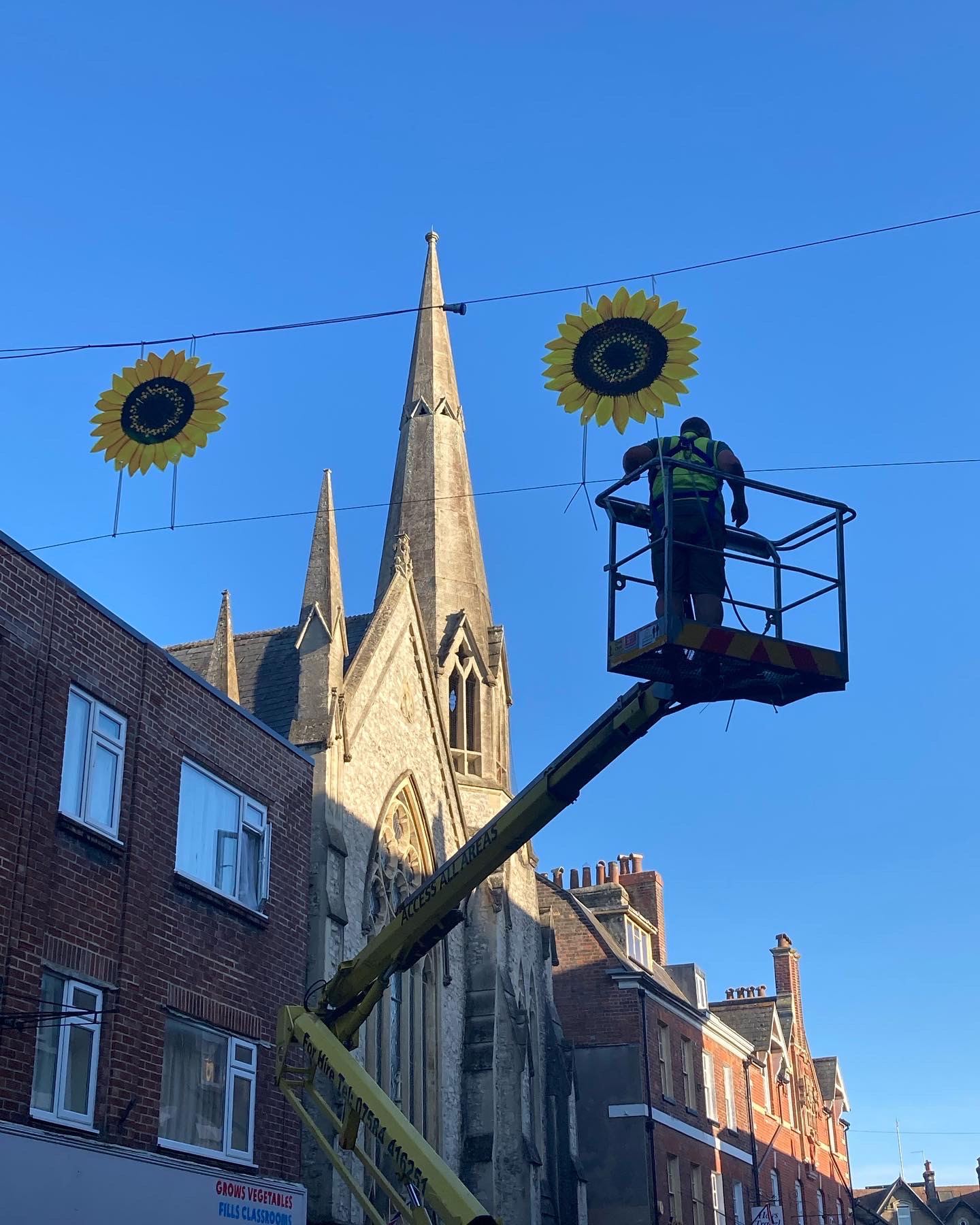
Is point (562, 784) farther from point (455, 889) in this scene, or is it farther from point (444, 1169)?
point (444, 1169)

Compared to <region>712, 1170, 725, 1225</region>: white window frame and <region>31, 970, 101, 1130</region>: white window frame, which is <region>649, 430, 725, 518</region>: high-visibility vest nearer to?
<region>31, 970, 101, 1130</region>: white window frame

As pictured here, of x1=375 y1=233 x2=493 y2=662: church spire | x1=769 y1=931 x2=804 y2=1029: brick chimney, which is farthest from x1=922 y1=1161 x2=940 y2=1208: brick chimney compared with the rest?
x1=375 y1=233 x2=493 y2=662: church spire

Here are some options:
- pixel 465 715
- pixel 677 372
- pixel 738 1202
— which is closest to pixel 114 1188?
pixel 677 372

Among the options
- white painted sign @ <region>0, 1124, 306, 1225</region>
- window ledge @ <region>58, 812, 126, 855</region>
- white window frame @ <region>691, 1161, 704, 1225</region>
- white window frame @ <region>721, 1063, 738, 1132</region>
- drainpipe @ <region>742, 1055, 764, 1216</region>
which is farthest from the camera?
drainpipe @ <region>742, 1055, 764, 1216</region>

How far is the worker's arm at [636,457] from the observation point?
12.3m

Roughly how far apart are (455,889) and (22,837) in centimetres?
429

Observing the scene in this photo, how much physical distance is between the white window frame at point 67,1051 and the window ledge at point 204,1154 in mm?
1263

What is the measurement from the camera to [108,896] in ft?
51.8

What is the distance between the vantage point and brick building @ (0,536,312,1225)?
1422cm

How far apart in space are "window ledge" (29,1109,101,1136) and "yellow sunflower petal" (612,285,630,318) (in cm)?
908

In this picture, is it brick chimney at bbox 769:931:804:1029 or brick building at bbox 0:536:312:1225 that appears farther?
brick chimney at bbox 769:931:804:1029

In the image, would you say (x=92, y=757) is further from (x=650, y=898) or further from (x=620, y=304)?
(x=650, y=898)

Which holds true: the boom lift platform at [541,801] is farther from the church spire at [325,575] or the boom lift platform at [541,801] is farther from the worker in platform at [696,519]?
the church spire at [325,575]

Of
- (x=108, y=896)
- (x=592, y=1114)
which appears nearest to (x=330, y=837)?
(x=108, y=896)
